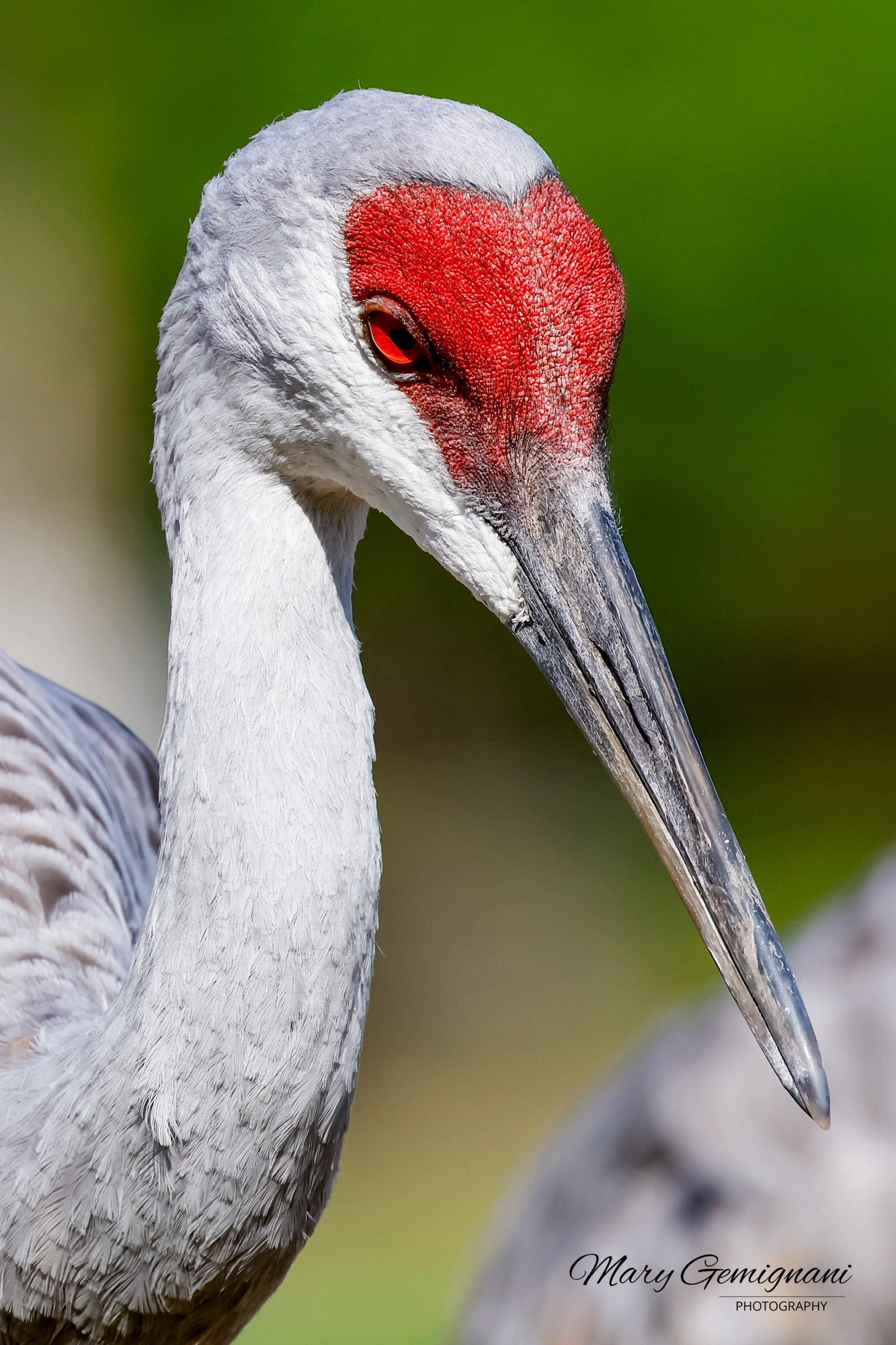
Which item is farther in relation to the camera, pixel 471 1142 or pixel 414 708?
pixel 414 708

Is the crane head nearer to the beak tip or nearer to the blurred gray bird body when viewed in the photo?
the beak tip

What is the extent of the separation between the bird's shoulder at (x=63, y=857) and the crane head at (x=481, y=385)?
992 millimetres

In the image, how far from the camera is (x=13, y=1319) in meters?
1.85

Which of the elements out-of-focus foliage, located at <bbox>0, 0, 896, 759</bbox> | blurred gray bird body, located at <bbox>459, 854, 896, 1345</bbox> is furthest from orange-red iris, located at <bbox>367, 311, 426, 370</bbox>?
out-of-focus foliage, located at <bbox>0, 0, 896, 759</bbox>

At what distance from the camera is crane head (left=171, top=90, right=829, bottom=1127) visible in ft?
5.17

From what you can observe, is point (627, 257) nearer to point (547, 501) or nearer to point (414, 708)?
point (414, 708)

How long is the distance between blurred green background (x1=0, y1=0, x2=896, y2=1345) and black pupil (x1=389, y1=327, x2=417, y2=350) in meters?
4.20

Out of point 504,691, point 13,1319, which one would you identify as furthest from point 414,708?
point 13,1319

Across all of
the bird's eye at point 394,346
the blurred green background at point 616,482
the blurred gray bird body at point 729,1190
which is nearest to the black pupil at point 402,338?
the bird's eye at point 394,346

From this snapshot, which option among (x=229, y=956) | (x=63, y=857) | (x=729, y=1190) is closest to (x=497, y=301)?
(x=229, y=956)

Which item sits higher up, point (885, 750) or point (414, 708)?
point (414, 708)

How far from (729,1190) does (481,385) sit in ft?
5.37

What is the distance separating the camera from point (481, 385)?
5.24ft

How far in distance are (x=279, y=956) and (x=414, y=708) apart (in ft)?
19.3
